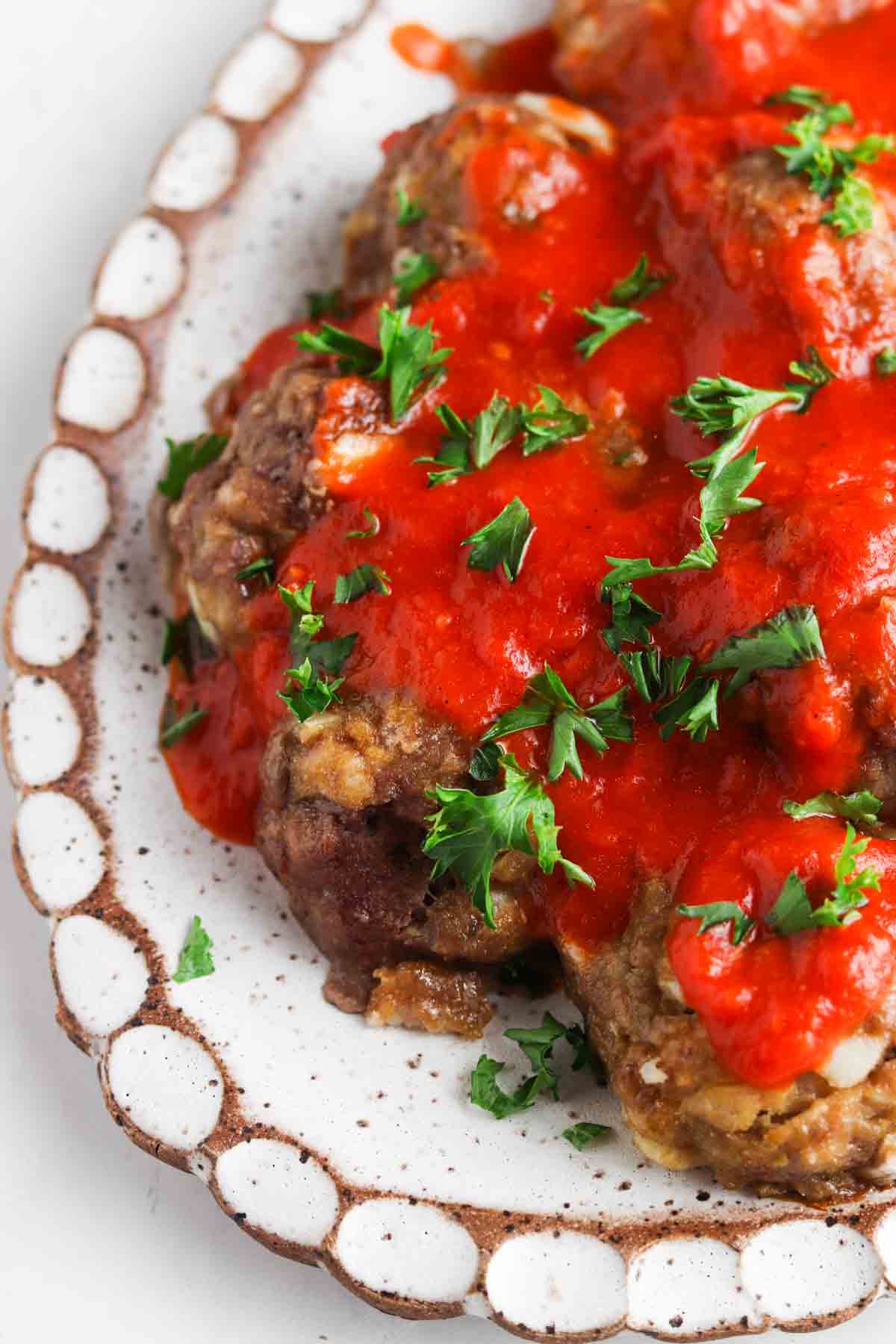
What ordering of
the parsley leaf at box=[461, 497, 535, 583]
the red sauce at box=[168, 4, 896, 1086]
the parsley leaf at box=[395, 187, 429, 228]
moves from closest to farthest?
the red sauce at box=[168, 4, 896, 1086]
the parsley leaf at box=[461, 497, 535, 583]
the parsley leaf at box=[395, 187, 429, 228]

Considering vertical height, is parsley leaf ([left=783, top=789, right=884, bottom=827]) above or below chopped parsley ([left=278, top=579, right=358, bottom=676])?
below

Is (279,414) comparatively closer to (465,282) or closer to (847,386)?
(465,282)

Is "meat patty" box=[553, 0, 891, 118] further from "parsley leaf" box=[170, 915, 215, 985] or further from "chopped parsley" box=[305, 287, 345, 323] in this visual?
"parsley leaf" box=[170, 915, 215, 985]

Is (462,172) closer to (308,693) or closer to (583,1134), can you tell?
(308,693)

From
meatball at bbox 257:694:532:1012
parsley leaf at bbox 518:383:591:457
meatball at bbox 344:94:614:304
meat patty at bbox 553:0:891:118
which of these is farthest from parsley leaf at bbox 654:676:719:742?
meat patty at bbox 553:0:891:118

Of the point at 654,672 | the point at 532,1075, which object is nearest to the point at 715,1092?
the point at 532,1075

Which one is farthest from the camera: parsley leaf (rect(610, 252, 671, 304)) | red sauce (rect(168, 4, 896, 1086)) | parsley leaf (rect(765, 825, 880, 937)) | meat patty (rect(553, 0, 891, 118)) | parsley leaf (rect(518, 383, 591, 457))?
meat patty (rect(553, 0, 891, 118))

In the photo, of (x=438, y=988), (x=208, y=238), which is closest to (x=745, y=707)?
(x=438, y=988)
